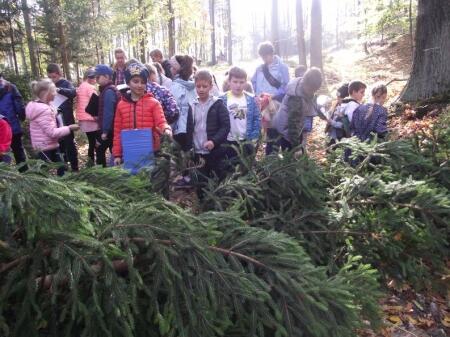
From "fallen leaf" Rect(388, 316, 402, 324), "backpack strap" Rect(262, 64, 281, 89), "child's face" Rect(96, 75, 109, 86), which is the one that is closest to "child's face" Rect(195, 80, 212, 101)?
"child's face" Rect(96, 75, 109, 86)

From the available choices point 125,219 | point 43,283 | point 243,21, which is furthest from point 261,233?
point 243,21

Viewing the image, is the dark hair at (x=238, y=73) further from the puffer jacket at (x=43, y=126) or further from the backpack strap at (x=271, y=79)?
the puffer jacket at (x=43, y=126)

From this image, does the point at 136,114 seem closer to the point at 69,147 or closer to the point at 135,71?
the point at 135,71

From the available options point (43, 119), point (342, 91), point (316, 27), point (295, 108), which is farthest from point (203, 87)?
point (316, 27)

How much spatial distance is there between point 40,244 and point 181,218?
652 millimetres

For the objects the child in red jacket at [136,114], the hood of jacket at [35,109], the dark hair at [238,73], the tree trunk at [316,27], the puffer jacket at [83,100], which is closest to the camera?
the child in red jacket at [136,114]

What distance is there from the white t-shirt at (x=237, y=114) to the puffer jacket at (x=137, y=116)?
3.41 ft

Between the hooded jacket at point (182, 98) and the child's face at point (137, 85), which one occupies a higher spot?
the child's face at point (137, 85)

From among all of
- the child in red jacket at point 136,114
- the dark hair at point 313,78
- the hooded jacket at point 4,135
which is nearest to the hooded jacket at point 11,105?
the hooded jacket at point 4,135

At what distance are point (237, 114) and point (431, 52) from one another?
5567 millimetres

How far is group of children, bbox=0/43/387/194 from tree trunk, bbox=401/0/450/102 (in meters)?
3.09

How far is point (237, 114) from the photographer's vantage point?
5.05m

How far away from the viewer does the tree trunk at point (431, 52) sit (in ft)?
26.6

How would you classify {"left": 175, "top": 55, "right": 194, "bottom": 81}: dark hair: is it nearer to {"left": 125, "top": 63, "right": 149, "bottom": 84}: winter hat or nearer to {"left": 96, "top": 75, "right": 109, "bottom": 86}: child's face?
{"left": 96, "top": 75, "right": 109, "bottom": 86}: child's face
